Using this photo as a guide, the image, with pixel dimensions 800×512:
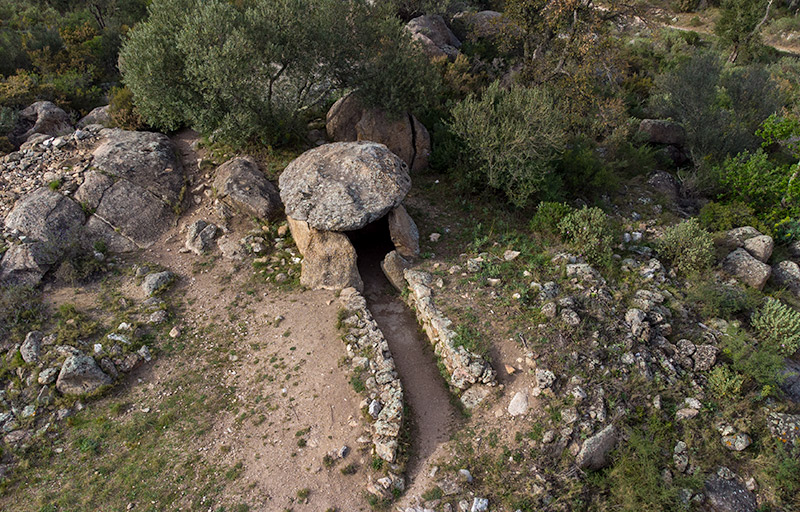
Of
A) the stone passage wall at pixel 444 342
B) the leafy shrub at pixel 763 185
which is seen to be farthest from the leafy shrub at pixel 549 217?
the leafy shrub at pixel 763 185

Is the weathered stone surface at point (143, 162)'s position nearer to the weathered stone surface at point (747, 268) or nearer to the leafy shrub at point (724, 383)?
the leafy shrub at point (724, 383)

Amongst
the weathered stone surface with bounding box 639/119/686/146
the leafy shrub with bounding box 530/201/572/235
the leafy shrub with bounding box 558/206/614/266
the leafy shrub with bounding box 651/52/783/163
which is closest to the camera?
the leafy shrub with bounding box 558/206/614/266

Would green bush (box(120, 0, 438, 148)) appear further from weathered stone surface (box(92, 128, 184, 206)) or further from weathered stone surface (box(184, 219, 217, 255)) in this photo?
weathered stone surface (box(184, 219, 217, 255))

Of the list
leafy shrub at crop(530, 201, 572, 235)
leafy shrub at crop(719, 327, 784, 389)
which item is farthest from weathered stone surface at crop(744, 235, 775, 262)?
leafy shrub at crop(530, 201, 572, 235)

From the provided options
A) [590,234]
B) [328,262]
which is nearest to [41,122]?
[328,262]

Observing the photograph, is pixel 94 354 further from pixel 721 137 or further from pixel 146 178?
pixel 721 137

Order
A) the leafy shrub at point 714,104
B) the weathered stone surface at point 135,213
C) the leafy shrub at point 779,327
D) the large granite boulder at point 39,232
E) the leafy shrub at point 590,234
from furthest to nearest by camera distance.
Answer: the leafy shrub at point 714,104
the weathered stone surface at point 135,213
the leafy shrub at point 590,234
the large granite boulder at point 39,232
the leafy shrub at point 779,327
